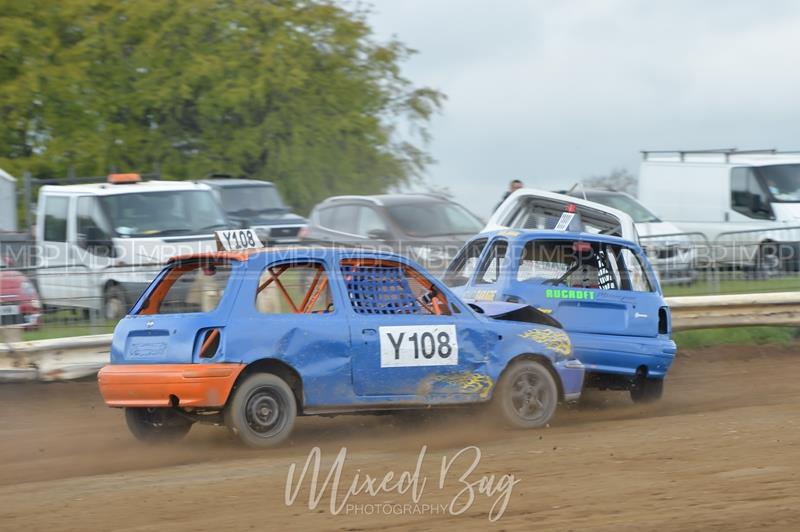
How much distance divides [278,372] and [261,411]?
333 mm

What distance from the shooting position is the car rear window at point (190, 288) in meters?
8.90

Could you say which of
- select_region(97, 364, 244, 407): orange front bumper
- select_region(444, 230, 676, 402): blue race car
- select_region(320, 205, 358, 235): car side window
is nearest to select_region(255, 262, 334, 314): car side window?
select_region(97, 364, 244, 407): orange front bumper

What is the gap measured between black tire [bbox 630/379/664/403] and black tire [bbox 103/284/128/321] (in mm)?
5458

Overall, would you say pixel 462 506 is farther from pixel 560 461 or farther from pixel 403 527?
pixel 560 461

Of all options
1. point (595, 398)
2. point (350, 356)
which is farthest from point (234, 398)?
point (595, 398)

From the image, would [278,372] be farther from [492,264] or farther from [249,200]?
[249,200]

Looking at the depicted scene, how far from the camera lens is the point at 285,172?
2973cm

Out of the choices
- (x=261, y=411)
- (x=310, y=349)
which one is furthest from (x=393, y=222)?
(x=261, y=411)

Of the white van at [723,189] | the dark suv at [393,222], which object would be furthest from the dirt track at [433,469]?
the white van at [723,189]

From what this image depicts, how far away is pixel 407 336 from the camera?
9289 mm

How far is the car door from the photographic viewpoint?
9172 millimetres

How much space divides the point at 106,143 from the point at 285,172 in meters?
4.44

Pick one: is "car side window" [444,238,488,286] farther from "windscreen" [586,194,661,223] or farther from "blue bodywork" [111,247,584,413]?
"windscreen" [586,194,661,223]

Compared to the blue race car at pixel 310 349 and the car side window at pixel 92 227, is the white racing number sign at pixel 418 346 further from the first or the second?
the car side window at pixel 92 227
